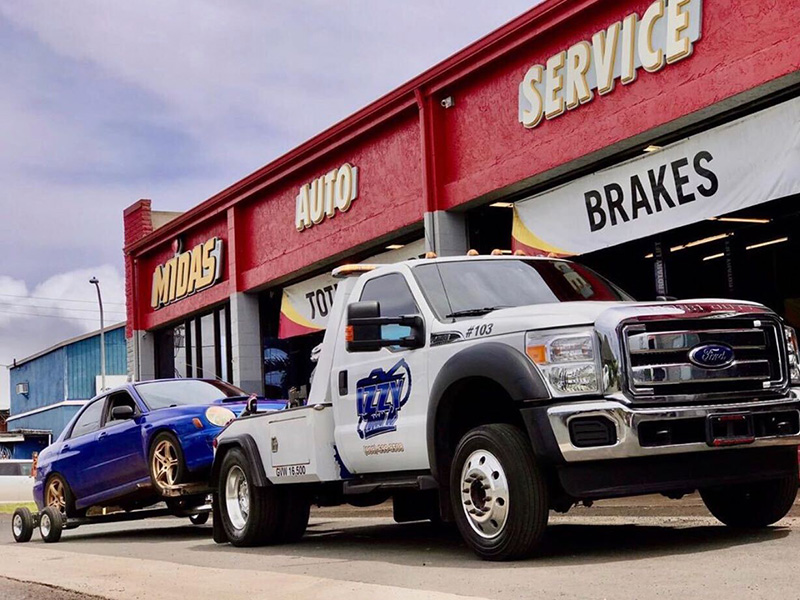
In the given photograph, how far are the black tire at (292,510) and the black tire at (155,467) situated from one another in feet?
6.88

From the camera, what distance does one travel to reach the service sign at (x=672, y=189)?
40.4ft

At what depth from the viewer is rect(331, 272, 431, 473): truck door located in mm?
8188

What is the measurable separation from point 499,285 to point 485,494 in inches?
69.9

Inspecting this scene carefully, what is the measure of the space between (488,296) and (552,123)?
7434 mm

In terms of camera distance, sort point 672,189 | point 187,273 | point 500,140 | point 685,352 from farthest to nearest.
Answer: point 187,273
point 500,140
point 672,189
point 685,352

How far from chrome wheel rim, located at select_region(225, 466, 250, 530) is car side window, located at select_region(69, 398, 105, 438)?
391 centimetres

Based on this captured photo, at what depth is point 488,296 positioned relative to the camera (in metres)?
8.42

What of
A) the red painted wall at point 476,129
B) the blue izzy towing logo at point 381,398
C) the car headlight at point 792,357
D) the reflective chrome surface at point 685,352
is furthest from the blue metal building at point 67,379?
the reflective chrome surface at point 685,352

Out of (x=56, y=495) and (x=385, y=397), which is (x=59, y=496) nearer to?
(x=56, y=495)

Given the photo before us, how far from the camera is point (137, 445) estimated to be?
12758 mm

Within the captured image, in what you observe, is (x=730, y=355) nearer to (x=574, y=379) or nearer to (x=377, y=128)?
(x=574, y=379)

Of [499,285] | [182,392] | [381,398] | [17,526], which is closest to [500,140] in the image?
[182,392]

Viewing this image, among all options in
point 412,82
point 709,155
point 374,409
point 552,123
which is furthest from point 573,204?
point 374,409

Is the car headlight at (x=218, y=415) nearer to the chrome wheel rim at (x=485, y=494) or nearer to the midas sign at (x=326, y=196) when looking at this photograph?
the chrome wheel rim at (x=485, y=494)
